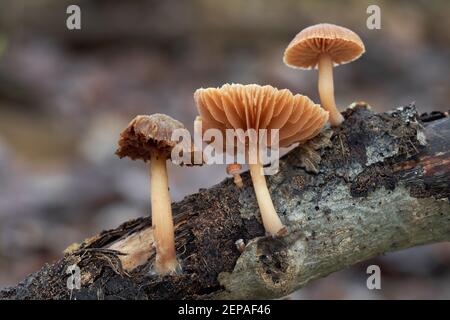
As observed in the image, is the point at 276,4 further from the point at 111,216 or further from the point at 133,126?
the point at 133,126

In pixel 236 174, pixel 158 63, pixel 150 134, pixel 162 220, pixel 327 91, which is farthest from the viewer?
pixel 158 63

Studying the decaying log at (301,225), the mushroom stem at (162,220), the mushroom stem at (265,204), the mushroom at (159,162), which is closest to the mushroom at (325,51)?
the decaying log at (301,225)

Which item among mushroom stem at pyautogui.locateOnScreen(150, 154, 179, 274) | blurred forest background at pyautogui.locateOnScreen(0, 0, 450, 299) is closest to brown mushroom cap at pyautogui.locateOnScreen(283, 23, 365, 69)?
mushroom stem at pyautogui.locateOnScreen(150, 154, 179, 274)

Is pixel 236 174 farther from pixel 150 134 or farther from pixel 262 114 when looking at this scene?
pixel 150 134

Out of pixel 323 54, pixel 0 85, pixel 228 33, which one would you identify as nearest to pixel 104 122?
pixel 0 85

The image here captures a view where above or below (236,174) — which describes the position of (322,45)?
above

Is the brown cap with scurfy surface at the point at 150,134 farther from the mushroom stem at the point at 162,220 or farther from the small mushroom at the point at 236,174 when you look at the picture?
the small mushroom at the point at 236,174

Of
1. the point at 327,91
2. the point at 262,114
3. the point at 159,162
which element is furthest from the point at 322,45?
the point at 159,162
